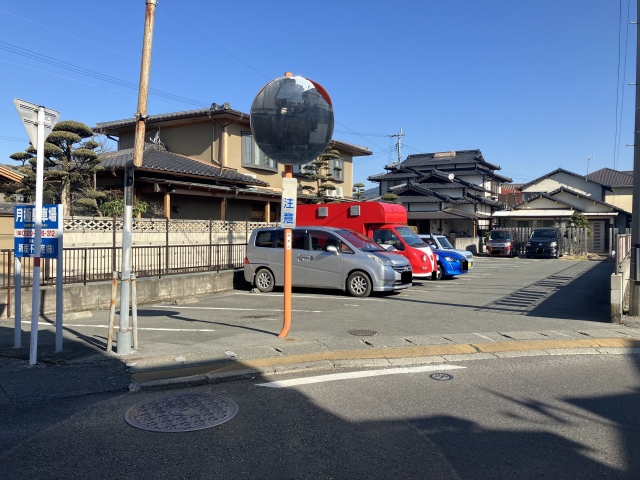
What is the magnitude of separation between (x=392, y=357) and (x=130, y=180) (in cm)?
433

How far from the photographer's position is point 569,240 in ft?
114

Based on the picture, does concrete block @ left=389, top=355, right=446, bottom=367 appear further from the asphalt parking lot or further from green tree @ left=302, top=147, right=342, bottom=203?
green tree @ left=302, top=147, right=342, bottom=203

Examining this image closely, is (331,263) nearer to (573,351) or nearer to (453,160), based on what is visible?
(573,351)

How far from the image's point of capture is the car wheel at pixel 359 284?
41.9ft

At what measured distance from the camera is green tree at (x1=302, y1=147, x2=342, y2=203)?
2947 centimetres

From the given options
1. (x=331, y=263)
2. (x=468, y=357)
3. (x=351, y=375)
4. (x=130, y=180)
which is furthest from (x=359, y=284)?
(x=130, y=180)

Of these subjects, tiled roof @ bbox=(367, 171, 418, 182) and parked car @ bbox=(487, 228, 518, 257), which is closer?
parked car @ bbox=(487, 228, 518, 257)

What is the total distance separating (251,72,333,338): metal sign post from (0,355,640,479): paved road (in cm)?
280

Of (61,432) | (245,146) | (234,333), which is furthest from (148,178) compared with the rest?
(61,432)

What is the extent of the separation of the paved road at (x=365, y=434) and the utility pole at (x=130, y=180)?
1.52 m

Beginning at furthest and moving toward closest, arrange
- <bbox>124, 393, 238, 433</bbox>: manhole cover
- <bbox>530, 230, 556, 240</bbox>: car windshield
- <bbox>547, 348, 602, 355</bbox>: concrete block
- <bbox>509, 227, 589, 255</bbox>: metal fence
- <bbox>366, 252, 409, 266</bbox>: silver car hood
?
<bbox>509, 227, 589, 255</bbox>: metal fence → <bbox>530, 230, 556, 240</bbox>: car windshield → <bbox>366, 252, 409, 266</bbox>: silver car hood → <bbox>547, 348, 602, 355</bbox>: concrete block → <bbox>124, 393, 238, 433</bbox>: manhole cover

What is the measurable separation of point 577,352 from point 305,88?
542 cm

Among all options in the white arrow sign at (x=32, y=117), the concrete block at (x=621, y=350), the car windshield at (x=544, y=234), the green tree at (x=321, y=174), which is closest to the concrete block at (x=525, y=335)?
the concrete block at (x=621, y=350)

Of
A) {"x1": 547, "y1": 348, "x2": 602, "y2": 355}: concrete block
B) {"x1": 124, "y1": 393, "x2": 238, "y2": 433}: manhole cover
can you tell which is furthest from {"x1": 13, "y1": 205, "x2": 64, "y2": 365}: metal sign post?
{"x1": 547, "y1": 348, "x2": 602, "y2": 355}: concrete block
